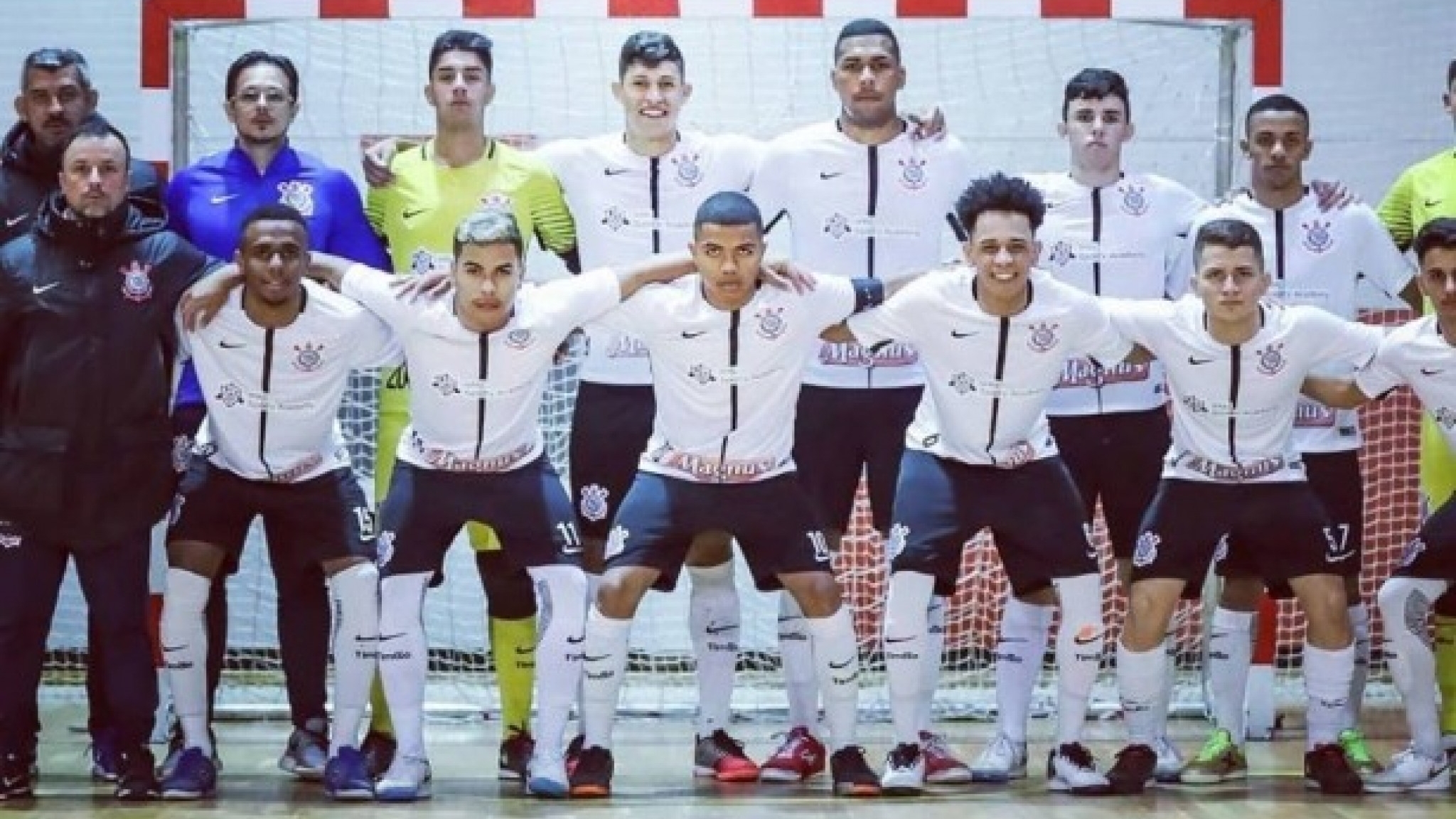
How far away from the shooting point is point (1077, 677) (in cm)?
707

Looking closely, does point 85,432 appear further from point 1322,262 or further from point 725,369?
point 1322,262

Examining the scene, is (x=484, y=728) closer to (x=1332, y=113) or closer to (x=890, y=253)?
(x=890, y=253)

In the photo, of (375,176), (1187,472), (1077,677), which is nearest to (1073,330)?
(1187,472)

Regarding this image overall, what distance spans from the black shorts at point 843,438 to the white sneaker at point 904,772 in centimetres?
84

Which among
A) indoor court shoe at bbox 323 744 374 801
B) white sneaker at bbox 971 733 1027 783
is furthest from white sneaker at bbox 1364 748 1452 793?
indoor court shoe at bbox 323 744 374 801

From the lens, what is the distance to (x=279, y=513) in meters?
7.01

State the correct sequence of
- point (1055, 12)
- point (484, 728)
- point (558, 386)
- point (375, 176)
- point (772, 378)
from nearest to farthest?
point (772, 378)
point (375, 176)
point (1055, 12)
point (484, 728)
point (558, 386)

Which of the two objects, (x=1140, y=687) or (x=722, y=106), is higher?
(x=722, y=106)

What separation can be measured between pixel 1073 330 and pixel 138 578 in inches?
115

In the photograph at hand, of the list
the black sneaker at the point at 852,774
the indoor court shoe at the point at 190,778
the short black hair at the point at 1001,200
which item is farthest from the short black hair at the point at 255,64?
the black sneaker at the point at 852,774

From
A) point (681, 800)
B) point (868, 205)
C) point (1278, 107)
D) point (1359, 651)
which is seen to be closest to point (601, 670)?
point (681, 800)

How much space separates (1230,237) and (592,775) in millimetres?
2508

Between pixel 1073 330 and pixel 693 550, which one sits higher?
pixel 1073 330

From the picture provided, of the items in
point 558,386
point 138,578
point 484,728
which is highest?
point 558,386
